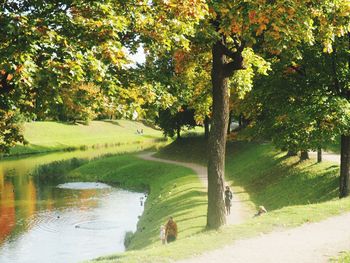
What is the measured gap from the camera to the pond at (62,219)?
1077 inches

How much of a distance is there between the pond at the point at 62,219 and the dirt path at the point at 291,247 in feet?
46.0

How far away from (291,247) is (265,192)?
18.9 m

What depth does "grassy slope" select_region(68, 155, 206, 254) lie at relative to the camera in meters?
25.7

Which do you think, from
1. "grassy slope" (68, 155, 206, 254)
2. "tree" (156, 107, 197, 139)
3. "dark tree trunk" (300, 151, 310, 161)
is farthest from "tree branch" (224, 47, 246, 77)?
"tree" (156, 107, 197, 139)

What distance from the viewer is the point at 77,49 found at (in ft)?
37.7

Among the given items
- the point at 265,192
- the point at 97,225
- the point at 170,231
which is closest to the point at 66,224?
the point at 97,225

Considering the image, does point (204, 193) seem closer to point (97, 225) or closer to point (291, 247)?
point (97, 225)

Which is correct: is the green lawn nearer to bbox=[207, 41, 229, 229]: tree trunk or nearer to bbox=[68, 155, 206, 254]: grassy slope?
bbox=[68, 155, 206, 254]: grassy slope

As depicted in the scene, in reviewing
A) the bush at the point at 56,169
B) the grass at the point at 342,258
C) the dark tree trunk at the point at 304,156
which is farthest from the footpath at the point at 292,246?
the bush at the point at 56,169

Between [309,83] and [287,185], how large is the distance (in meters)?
10.8

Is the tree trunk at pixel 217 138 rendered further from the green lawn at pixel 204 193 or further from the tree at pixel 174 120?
the tree at pixel 174 120

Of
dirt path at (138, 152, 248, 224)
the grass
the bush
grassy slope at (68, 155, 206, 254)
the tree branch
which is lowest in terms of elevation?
the bush

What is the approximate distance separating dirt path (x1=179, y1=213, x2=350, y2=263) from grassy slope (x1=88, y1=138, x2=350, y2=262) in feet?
1.75

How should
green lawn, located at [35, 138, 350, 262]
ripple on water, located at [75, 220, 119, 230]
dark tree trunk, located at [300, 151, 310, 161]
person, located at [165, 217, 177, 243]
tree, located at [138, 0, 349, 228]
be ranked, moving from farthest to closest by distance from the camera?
dark tree trunk, located at [300, 151, 310, 161] → ripple on water, located at [75, 220, 119, 230] → person, located at [165, 217, 177, 243] → green lawn, located at [35, 138, 350, 262] → tree, located at [138, 0, 349, 228]
